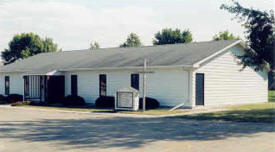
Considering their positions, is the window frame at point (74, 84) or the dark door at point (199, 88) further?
the window frame at point (74, 84)

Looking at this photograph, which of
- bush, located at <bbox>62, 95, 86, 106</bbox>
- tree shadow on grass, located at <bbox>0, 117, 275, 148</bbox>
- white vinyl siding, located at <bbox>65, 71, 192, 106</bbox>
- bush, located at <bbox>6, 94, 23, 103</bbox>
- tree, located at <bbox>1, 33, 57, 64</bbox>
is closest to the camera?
tree shadow on grass, located at <bbox>0, 117, 275, 148</bbox>

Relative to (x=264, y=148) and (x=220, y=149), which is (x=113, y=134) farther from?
(x=264, y=148)

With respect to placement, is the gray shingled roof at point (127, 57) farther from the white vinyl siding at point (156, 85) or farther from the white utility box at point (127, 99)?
the white utility box at point (127, 99)

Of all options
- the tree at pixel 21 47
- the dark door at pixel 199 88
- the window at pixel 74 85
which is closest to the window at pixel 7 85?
the window at pixel 74 85

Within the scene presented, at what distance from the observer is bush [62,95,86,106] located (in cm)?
2706

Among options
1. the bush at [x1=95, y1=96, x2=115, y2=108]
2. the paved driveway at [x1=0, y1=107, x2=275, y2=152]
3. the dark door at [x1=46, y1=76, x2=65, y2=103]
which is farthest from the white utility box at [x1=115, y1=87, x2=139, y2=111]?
the dark door at [x1=46, y1=76, x2=65, y2=103]

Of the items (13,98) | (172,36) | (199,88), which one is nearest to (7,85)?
(13,98)

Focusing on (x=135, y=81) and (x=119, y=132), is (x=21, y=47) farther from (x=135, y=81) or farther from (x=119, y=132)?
(x=119, y=132)

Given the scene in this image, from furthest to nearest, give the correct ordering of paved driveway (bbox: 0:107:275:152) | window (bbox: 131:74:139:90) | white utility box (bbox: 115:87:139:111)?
window (bbox: 131:74:139:90) → white utility box (bbox: 115:87:139:111) → paved driveway (bbox: 0:107:275:152)

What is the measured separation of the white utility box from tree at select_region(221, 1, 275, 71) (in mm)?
7007

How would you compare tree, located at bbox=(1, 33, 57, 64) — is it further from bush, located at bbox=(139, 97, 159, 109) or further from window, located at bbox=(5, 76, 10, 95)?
bush, located at bbox=(139, 97, 159, 109)

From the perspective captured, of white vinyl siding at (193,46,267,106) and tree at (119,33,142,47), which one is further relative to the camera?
tree at (119,33,142,47)

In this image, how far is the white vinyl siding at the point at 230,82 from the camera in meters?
24.8

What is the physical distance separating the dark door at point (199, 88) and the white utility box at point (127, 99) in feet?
13.5
